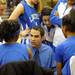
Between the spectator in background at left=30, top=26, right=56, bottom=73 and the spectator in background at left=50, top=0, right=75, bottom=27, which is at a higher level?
the spectator in background at left=50, top=0, right=75, bottom=27

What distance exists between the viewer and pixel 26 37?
10.5 feet

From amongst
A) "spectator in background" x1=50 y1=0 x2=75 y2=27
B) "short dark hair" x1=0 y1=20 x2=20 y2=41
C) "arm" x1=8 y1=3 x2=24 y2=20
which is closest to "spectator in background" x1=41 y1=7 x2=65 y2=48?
"spectator in background" x1=50 y1=0 x2=75 y2=27

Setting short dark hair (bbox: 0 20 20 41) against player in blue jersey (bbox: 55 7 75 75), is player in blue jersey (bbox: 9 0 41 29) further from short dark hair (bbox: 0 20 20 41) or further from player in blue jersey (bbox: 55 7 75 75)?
player in blue jersey (bbox: 55 7 75 75)

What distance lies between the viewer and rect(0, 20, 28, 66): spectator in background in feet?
6.91

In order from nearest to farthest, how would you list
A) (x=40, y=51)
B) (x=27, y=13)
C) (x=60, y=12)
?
(x=40, y=51) < (x=60, y=12) < (x=27, y=13)

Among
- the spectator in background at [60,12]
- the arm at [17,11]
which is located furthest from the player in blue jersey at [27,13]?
the spectator in background at [60,12]

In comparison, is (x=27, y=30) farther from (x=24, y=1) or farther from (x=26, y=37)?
(x=24, y=1)

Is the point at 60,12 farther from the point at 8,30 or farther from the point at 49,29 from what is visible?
the point at 8,30

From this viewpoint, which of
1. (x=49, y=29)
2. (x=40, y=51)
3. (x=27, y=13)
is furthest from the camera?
(x=49, y=29)

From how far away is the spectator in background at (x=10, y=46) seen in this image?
211cm

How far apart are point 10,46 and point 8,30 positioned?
130 mm

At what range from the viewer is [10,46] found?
7.07 feet

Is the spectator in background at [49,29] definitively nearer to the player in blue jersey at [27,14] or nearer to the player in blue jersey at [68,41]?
the player in blue jersey at [27,14]

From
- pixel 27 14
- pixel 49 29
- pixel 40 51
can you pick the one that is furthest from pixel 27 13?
pixel 40 51
